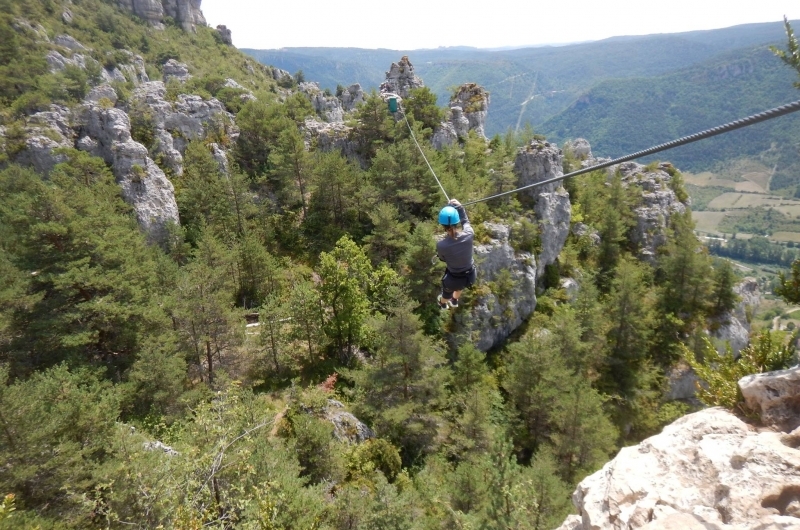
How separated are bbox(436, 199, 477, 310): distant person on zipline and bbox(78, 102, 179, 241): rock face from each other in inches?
1207

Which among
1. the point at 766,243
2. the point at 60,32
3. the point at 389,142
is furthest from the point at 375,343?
the point at 766,243

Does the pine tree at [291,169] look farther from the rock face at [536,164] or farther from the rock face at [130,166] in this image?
the rock face at [536,164]

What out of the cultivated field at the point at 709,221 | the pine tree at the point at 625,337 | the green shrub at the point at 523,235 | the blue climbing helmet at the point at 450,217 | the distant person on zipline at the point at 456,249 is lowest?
the cultivated field at the point at 709,221

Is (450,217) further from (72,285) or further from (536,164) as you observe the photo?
(536,164)

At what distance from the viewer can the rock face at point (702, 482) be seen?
4.41 m

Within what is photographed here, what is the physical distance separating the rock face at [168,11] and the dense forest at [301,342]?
226 ft

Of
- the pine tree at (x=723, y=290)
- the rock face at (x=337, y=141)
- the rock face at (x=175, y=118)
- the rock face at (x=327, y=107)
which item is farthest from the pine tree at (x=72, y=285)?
the rock face at (x=327, y=107)

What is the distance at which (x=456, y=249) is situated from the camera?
9125 mm

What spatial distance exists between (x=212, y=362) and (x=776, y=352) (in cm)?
2671

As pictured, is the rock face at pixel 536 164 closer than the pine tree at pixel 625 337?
No

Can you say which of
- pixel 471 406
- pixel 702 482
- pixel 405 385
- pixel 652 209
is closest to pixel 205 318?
pixel 405 385

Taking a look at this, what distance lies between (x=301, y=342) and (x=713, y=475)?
25.7 meters

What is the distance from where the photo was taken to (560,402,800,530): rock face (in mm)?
4414

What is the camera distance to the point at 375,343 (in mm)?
25328
